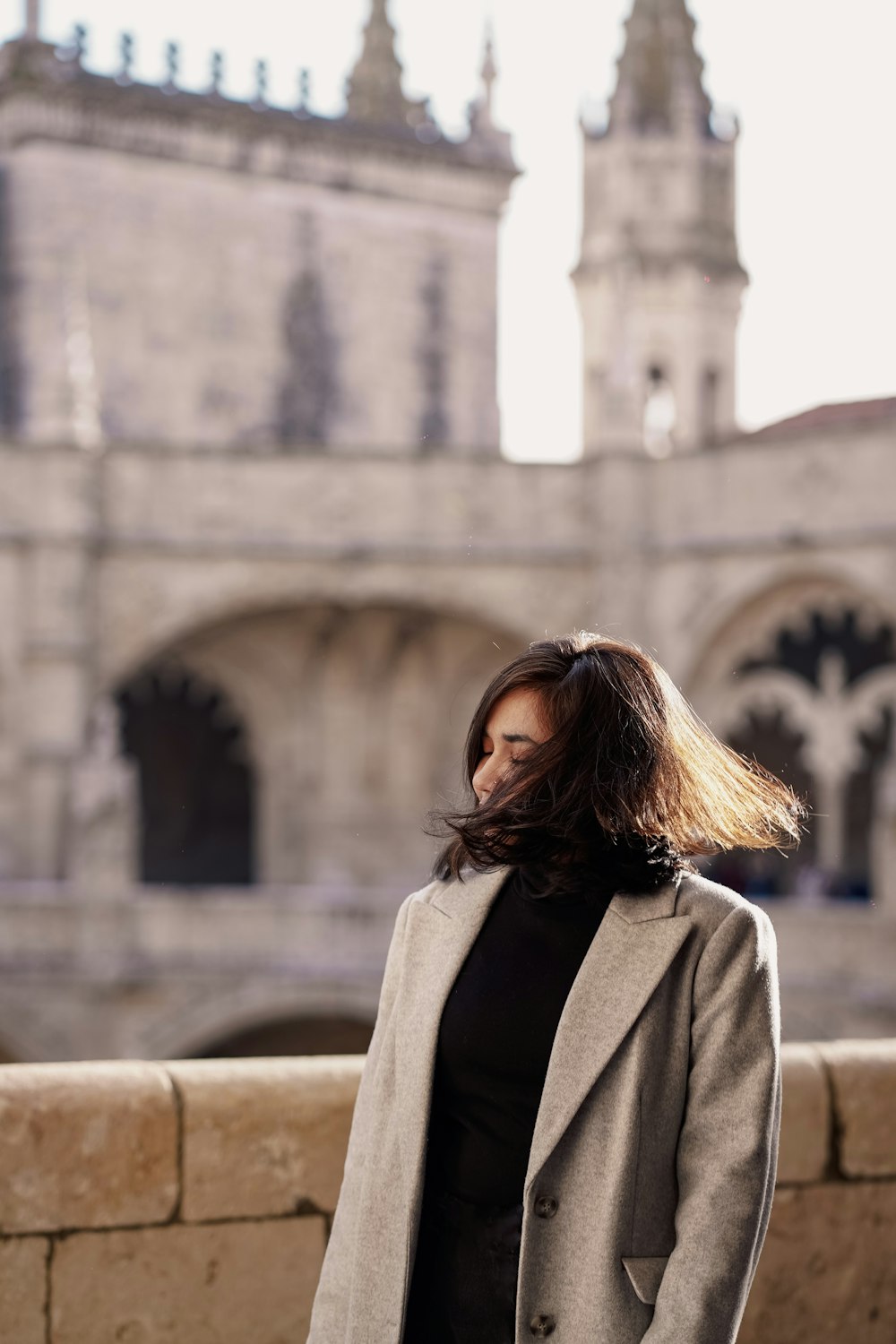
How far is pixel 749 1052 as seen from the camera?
1.96 metres

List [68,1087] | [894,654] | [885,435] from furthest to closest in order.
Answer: [894,654] < [885,435] < [68,1087]

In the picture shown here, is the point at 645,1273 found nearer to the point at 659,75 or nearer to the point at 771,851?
the point at 771,851

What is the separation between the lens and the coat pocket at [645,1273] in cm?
192

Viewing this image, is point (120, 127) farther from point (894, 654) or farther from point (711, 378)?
point (894, 654)

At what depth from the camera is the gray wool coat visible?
6.26ft

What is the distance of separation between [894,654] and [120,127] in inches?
421

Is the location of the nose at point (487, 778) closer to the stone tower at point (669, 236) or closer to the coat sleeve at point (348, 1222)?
the coat sleeve at point (348, 1222)

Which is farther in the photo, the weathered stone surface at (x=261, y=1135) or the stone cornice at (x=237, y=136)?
the stone cornice at (x=237, y=136)

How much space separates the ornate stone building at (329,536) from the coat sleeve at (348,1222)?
40.1 feet

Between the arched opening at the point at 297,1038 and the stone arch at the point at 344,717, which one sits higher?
the stone arch at the point at 344,717

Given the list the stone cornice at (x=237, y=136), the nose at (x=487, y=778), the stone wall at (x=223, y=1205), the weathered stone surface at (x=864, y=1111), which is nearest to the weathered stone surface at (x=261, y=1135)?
the stone wall at (x=223, y=1205)

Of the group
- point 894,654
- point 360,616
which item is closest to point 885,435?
point 894,654

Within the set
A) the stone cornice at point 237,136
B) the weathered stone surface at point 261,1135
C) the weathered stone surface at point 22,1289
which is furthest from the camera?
the stone cornice at point 237,136

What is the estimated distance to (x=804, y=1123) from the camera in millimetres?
3521
